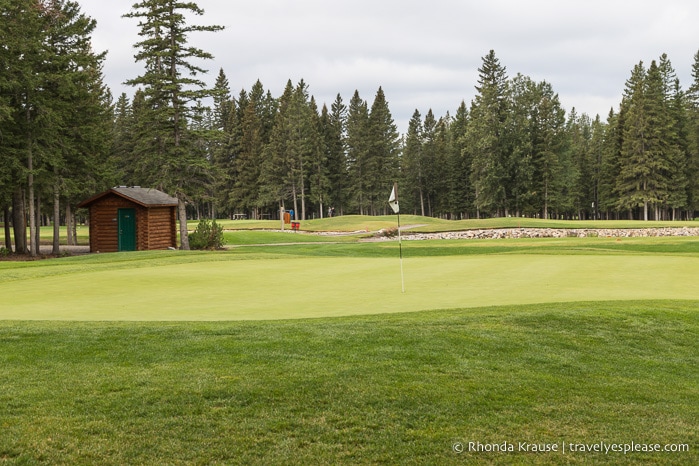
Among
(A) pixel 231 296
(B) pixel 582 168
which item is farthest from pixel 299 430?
(B) pixel 582 168

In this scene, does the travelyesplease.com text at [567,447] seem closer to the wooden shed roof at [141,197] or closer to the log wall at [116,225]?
the wooden shed roof at [141,197]

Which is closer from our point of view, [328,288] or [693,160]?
[328,288]

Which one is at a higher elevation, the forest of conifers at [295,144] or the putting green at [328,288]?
the forest of conifers at [295,144]

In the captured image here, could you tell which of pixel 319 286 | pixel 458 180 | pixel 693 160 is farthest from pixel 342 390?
pixel 458 180

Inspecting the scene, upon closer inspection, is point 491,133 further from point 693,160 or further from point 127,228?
point 127,228

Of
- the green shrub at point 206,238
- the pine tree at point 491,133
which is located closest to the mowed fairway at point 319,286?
the green shrub at point 206,238

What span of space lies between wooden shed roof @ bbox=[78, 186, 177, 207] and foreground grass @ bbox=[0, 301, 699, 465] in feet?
88.0

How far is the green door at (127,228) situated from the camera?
36.1 metres

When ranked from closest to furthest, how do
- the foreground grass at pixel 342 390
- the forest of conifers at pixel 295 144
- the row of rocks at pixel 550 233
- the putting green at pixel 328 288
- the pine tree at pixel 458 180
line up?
the foreground grass at pixel 342 390
the putting green at pixel 328 288
the forest of conifers at pixel 295 144
the row of rocks at pixel 550 233
the pine tree at pixel 458 180

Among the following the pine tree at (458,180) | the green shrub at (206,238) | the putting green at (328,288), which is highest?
the pine tree at (458,180)

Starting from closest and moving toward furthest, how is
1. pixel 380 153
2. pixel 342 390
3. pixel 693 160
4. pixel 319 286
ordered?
1. pixel 342 390
2. pixel 319 286
3. pixel 693 160
4. pixel 380 153

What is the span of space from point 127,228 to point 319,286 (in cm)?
2482

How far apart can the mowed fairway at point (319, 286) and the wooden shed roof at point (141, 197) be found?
13.3 m

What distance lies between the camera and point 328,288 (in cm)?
1466
